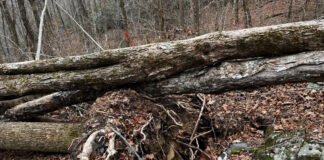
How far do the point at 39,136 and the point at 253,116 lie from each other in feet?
12.4

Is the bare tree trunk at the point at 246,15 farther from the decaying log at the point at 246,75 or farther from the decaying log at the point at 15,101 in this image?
the decaying log at the point at 15,101

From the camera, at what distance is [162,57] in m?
3.47

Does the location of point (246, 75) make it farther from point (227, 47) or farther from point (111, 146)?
point (111, 146)

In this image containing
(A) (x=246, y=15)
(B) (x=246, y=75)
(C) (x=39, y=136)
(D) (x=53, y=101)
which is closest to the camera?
(B) (x=246, y=75)

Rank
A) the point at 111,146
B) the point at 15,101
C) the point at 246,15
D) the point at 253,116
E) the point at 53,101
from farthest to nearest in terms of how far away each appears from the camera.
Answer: the point at 246,15
the point at 15,101
the point at 53,101
the point at 253,116
the point at 111,146

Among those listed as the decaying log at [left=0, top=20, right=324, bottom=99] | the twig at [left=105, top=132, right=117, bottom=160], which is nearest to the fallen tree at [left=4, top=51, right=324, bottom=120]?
the decaying log at [left=0, top=20, right=324, bottom=99]

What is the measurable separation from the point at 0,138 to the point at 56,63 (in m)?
1.68

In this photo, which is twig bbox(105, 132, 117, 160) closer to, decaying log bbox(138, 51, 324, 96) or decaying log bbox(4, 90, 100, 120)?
decaying log bbox(138, 51, 324, 96)

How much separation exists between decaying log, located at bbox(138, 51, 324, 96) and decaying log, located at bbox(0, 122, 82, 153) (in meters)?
1.46

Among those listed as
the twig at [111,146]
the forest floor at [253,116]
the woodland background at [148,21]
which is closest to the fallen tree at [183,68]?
the forest floor at [253,116]

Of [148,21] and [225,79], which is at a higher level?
[148,21]

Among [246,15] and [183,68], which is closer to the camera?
[183,68]

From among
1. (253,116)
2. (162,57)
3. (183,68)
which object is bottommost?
(253,116)

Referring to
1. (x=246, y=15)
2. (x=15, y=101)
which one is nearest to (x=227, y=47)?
(x=15, y=101)
